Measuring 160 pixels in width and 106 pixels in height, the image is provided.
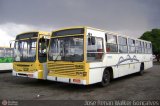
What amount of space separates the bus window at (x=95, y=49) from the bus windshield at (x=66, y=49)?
0.39 m

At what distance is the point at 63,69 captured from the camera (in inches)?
439

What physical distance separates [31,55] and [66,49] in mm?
2607

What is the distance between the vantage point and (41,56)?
1284cm

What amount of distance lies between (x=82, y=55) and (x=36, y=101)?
10.2 ft

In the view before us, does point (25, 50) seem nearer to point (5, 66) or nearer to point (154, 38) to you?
point (5, 66)

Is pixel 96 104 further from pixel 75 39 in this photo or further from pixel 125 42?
pixel 125 42

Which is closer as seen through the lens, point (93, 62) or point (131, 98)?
point (131, 98)

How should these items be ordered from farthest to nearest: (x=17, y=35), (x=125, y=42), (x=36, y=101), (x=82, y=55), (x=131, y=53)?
(x=131, y=53) → (x=125, y=42) → (x=17, y=35) → (x=82, y=55) → (x=36, y=101)

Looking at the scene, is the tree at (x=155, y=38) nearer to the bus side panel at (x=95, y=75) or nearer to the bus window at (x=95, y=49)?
the bus window at (x=95, y=49)

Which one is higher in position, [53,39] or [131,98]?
[53,39]

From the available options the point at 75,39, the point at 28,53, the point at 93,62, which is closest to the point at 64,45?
the point at 75,39

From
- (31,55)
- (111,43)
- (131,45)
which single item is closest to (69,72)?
(31,55)

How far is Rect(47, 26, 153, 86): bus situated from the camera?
10594mm

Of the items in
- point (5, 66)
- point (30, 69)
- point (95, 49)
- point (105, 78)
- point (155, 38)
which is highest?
point (155, 38)
